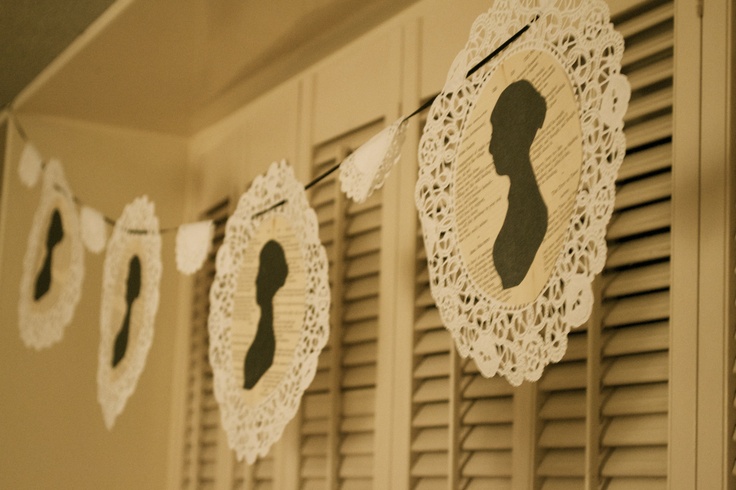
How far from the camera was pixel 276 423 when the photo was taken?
51.6 inches

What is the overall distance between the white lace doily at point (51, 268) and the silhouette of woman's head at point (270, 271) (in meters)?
0.59

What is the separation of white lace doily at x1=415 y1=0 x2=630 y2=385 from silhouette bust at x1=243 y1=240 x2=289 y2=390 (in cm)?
34

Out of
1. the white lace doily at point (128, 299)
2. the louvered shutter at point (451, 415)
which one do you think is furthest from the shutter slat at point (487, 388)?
the white lace doily at point (128, 299)

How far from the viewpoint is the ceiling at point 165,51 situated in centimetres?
153

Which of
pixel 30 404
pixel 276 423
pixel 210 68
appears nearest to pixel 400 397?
pixel 276 423

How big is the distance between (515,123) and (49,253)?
1.25m

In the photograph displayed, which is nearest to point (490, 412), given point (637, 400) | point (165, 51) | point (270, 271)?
point (637, 400)

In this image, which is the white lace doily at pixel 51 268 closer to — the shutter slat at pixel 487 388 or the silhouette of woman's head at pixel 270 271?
the silhouette of woman's head at pixel 270 271

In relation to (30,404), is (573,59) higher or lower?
higher

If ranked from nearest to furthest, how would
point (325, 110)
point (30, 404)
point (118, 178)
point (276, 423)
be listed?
point (276, 423) < point (325, 110) < point (30, 404) < point (118, 178)

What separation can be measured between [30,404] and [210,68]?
0.75 m

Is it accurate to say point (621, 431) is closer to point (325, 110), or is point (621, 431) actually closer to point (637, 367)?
point (637, 367)

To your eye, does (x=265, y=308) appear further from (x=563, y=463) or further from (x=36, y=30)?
(x=36, y=30)

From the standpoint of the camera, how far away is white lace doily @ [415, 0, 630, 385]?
0.85 m
